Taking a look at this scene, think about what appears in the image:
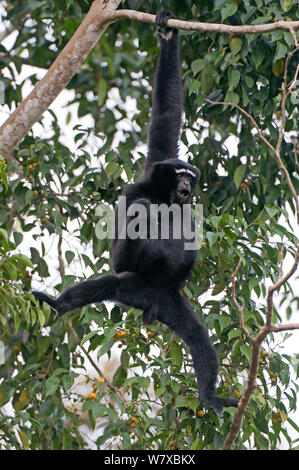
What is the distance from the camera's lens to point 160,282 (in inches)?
172

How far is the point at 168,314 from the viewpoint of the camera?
4312mm

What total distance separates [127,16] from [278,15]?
1190mm

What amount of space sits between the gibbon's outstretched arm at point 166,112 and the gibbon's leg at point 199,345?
103 centimetres

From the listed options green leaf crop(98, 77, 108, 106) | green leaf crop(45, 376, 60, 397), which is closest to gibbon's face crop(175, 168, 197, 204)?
green leaf crop(98, 77, 108, 106)

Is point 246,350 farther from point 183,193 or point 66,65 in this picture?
point 66,65

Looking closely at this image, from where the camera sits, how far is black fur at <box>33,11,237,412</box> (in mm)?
4098

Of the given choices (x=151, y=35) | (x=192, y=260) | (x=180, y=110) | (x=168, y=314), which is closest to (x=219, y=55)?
(x=180, y=110)

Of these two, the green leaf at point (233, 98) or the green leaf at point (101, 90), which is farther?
the green leaf at point (101, 90)

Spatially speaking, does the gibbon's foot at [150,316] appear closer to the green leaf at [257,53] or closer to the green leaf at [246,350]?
the green leaf at [246,350]

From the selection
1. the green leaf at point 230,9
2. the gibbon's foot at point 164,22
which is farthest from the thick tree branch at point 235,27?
the green leaf at point 230,9

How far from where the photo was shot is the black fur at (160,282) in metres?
4.10

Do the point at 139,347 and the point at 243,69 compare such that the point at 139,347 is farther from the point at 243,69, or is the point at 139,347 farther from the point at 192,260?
the point at 243,69

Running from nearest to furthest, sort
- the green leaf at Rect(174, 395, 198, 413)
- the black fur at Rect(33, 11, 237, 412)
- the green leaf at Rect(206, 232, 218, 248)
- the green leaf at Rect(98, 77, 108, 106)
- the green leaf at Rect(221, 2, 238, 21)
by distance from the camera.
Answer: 1. the green leaf at Rect(206, 232, 218, 248)
2. the black fur at Rect(33, 11, 237, 412)
3. the green leaf at Rect(174, 395, 198, 413)
4. the green leaf at Rect(221, 2, 238, 21)
5. the green leaf at Rect(98, 77, 108, 106)

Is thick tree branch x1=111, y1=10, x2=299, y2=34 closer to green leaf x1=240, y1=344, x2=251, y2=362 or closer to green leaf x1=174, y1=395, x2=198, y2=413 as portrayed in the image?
green leaf x1=240, y1=344, x2=251, y2=362
